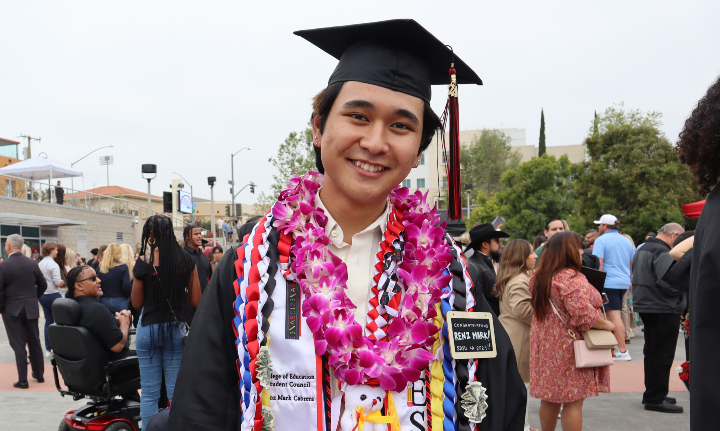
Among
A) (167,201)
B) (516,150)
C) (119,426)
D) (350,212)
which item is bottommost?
(119,426)

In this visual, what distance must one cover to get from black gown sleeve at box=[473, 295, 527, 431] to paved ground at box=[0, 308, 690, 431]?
173 inches

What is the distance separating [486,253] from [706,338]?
15.8ft

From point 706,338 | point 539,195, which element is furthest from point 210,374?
point 539,195

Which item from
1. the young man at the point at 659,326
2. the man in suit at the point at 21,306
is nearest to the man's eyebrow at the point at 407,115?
the young man at the point at 659,326

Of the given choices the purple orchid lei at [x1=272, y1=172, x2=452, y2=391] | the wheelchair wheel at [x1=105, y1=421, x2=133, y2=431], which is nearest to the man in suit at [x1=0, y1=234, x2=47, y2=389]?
the wheelchair wheel at [x1=105, y1=421, x2=133, y2=431]

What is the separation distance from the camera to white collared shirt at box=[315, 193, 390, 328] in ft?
5.85

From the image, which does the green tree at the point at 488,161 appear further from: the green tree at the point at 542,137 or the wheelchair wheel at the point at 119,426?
the wheelchair wheel at the point at 119,426

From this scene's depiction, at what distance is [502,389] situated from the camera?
1.67 m

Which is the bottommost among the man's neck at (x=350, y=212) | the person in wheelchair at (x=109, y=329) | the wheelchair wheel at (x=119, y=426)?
the wheelchair wheel at (x=119, y=426)

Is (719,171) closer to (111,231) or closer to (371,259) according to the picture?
(371,259)

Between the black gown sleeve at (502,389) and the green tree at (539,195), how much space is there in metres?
30.7

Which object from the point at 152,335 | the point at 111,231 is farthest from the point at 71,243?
the point at 152,335

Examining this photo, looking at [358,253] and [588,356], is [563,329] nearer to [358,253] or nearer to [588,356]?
[588,356]

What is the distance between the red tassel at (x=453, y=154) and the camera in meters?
1.98
